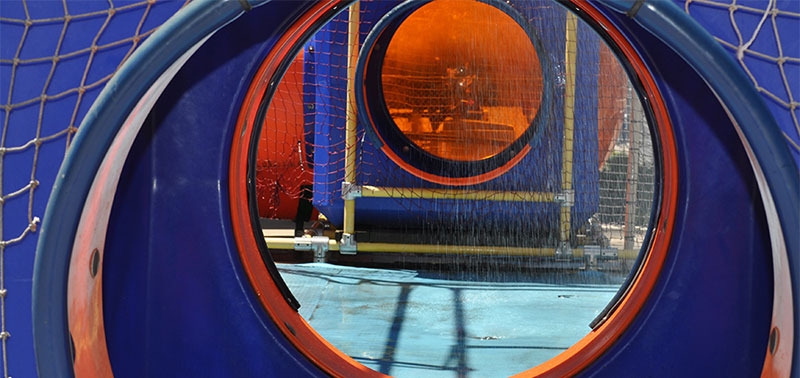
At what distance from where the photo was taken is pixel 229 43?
70.5 inches

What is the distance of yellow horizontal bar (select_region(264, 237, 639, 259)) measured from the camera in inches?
197

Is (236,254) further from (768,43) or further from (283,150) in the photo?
(283,150)

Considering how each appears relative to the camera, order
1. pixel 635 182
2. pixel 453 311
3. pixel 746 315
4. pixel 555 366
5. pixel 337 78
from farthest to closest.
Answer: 1. pixel 635 182
2. pixel 337 78
3. pixel 453 311
4. pixel 555 366
5. pixel 746 315

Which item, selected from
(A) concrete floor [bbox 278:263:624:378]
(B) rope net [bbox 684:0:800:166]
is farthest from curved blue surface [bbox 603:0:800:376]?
(A) concrete floor [bbox 278:263:624:378]

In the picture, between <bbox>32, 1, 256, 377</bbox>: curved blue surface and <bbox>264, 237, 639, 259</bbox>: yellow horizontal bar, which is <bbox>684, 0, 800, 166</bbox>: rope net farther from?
<bbox>264, 237, 639, 259</bbox>: yellow horizontal bar

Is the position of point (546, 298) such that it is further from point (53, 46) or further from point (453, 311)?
point (53, 46)

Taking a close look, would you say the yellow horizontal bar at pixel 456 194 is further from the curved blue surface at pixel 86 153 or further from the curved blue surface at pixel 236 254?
the curved blue surface at pixel 86 153

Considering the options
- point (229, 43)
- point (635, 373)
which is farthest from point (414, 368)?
point (229, 43)

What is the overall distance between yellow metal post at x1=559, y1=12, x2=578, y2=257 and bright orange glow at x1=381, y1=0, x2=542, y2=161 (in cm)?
32

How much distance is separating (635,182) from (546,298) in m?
2.02

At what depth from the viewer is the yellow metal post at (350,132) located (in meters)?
4.76

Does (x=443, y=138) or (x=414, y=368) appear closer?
(x=414, y=368)

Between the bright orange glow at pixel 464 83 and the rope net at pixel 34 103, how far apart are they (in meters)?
3.78

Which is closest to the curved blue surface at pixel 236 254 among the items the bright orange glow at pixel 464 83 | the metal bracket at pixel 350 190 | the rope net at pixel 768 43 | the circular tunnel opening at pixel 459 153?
the rope net at pixel 768 43
